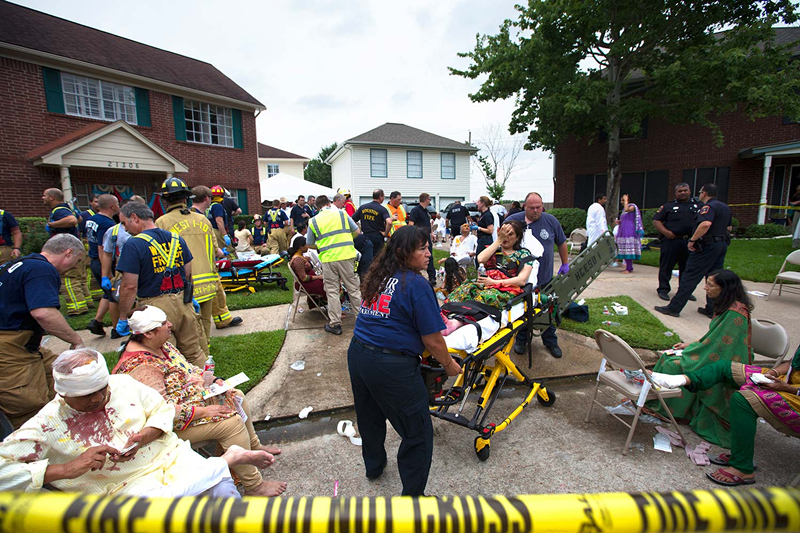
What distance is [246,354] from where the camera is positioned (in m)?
4.82

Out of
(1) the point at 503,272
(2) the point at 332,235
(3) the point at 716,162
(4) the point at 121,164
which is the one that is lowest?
(1) the point at 503,272

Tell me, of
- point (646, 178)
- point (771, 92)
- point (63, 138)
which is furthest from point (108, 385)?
point (646, 178)

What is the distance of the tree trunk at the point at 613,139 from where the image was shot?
13445mm

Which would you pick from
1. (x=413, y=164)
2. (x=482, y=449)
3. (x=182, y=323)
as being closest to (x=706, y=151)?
(x=413, y=164)

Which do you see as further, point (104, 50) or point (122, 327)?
point (104, 50)

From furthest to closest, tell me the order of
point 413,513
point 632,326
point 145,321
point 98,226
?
point 98,226 < point 632,326 < point 145,321 < point 413,513

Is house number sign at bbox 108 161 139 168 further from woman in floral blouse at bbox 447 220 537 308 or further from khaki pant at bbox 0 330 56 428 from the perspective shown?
woman in floral blouse at bbox 447 220 537 308

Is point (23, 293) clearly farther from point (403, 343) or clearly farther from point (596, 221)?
point (596, 221)

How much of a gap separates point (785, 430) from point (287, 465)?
3.55m

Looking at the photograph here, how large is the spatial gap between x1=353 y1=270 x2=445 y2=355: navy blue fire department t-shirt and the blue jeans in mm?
76

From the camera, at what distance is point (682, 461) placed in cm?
297

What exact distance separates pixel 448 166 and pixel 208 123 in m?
16.8

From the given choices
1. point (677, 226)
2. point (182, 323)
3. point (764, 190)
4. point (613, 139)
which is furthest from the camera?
point (764, 190)

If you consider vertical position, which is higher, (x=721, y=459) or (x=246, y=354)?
(x=246, y=354)
